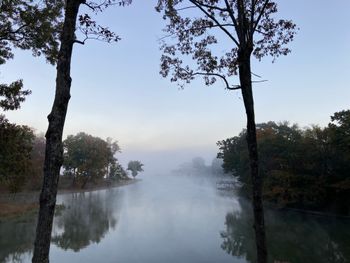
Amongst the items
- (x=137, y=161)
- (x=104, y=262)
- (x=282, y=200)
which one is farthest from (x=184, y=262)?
(x=137, y=161)

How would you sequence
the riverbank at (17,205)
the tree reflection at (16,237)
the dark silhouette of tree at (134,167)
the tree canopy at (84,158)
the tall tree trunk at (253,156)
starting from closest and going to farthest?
the tall tree trunk at (253,156)
the tree reflection at (16,237)
the riverbank at (17,205)
the tree canopy at (84,158)
the dark silhouette of tree at (134,167)

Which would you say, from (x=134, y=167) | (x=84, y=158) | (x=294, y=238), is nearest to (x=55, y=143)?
(x=294, y=238)

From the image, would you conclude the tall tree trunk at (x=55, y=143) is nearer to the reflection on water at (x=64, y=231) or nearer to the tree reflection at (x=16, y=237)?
the reflection on water at (x=64, y=231)

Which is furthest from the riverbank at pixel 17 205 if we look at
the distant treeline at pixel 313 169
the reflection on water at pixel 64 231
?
the distant treeline at pixel 313 169

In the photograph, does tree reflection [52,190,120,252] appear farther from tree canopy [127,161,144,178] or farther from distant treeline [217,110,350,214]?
tree canopy [127,161,144,178]

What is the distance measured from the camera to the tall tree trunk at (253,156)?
6652 millimetres

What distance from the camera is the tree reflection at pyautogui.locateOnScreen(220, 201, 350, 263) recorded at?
17328mm

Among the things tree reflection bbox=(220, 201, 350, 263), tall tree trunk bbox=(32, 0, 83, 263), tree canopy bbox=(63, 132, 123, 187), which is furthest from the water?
tree canopy bbox=(63, 132, 123, 187)

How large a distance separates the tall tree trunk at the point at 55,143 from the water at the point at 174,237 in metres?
12.2

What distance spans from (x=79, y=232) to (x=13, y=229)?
188 inches

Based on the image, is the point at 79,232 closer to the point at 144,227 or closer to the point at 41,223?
the point at 144,227

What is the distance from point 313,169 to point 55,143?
3164 cm

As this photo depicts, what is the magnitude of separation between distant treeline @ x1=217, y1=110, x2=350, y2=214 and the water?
2.59m

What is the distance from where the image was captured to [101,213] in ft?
100
